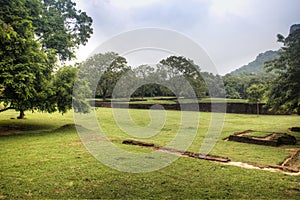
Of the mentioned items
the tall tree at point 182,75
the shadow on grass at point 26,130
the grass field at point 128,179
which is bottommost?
the grass field at point 128,179

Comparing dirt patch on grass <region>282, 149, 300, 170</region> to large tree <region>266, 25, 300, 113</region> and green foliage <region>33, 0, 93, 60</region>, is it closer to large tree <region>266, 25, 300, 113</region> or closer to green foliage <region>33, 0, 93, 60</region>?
large tree <region>266, 25, 300, 113</region>

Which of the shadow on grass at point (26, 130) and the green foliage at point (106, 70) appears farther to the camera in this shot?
the green foliage at point (106, 70)

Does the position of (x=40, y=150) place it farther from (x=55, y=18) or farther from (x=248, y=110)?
(x=248, y=110)


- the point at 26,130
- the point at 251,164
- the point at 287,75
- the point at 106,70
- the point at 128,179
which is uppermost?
the point at 106,70

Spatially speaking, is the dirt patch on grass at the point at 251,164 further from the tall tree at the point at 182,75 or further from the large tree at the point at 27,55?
the tall tree at the point at 182,75

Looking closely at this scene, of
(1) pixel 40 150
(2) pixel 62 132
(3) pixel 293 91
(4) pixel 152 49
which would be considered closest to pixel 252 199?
(4) pixel 152 49

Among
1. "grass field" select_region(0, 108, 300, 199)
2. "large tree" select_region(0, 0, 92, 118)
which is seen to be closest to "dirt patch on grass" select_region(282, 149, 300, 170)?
"grass field" select_region(0, 108, 300, 199)

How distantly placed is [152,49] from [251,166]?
204 inches

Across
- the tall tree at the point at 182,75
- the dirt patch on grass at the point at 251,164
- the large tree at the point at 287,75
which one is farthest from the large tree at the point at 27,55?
the tall tree at the point at 182,75

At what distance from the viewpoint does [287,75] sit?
11531 mm

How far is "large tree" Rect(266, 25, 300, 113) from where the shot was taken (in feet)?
35.3

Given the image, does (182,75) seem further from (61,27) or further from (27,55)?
(27,55)

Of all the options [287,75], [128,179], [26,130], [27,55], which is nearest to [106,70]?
[26,130]

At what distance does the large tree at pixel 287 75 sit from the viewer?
1075cm
